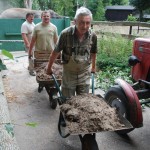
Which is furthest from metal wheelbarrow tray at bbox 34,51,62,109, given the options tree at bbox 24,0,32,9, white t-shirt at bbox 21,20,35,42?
tree at bbox 24,0,32,9

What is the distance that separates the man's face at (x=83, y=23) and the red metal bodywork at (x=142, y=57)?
1.25m

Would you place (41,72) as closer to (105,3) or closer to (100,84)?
(100,84)

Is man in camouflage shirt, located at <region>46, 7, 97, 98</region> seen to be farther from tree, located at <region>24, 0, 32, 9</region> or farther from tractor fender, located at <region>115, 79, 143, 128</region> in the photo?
tree, located at <region>24, 0, 32, 9</region>

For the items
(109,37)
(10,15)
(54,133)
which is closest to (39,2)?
(10,15)

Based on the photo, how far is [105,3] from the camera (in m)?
40.3

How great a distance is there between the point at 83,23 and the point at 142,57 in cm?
142

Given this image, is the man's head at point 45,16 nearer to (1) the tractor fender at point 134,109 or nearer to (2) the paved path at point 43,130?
(2) the paved path at point 43,130

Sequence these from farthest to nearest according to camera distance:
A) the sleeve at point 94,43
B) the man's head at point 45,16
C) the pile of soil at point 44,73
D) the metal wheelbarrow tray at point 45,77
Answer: the man's head at point 45,16 → the pile of soil at point 44,73 → the metal wheelbarrow tray at point 45,77 → the sleeve at point 94,43

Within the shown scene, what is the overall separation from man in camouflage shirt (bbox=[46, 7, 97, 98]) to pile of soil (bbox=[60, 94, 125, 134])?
537 millimetres

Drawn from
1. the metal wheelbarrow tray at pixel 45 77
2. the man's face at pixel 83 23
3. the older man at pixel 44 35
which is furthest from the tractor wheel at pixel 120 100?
the older man at pixel 44 35

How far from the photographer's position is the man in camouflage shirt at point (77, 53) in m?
3.59

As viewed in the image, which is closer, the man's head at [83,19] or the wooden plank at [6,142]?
the wooden plank at [6,142]

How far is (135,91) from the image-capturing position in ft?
13.7

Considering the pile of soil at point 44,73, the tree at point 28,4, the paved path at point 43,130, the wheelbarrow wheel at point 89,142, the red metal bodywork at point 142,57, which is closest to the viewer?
the wheelbarrow wheel at point 89,142
